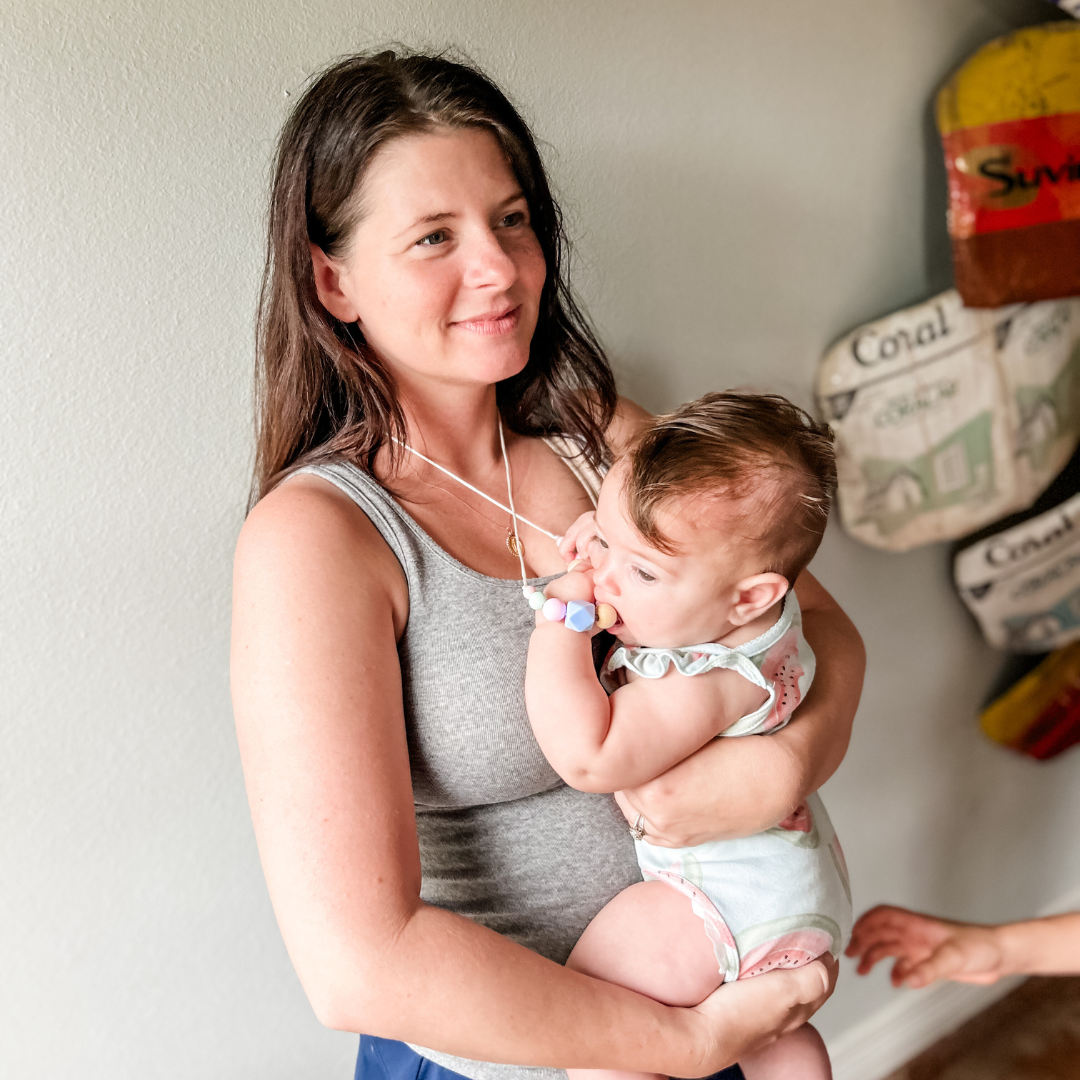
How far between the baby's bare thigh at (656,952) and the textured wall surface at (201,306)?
0.62 meters

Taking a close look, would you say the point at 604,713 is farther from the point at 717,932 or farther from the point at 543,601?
the point at 717,932

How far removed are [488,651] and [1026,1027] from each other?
2.12 metres

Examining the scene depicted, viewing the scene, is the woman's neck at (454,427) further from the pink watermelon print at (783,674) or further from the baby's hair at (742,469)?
the pink watermelon print at (783,674)

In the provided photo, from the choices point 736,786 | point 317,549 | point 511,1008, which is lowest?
point 511,1008

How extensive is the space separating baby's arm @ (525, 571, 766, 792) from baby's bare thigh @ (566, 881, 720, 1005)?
168 mm

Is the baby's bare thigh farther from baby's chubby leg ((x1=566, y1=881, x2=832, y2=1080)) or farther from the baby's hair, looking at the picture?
the baby's hair

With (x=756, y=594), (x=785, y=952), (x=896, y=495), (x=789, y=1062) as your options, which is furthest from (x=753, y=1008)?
(x=896, y=495)

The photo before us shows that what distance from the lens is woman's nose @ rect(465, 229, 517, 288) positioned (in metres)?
1.06

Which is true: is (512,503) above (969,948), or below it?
above

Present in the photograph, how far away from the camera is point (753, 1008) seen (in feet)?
3.30

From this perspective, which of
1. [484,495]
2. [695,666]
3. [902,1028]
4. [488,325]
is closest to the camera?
[695,666]

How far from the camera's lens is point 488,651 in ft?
3.39

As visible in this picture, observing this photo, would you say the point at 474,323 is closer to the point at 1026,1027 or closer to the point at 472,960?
the point at 472,960

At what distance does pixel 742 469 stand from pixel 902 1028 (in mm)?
1951
